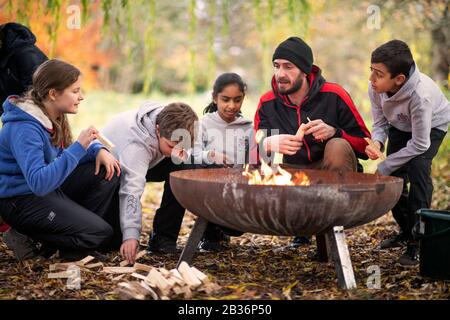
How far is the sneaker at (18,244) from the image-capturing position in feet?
11.8

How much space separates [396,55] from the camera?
357 centimetres

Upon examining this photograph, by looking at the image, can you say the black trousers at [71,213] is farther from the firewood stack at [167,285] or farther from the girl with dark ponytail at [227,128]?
the girl with dark ponytail at [227,128]

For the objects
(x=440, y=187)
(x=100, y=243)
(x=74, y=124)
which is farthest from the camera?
(x=74, y=124)

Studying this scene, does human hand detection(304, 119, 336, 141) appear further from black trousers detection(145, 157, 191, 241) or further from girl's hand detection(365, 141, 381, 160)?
black trousers detection(145, 157, 191, 241)

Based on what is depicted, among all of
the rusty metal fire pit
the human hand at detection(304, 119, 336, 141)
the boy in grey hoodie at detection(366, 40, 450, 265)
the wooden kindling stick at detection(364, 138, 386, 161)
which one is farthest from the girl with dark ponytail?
the rusty metal fire pit

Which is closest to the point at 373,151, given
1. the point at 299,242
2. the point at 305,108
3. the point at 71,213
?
the point at 305,108

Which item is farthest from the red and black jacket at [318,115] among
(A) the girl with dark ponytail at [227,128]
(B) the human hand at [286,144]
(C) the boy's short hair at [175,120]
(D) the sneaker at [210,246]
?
(D) the sneaker at [210,246]

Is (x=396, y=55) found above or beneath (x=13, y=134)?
above

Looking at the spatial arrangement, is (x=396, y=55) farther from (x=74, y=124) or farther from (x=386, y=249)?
(x=74, y=124)

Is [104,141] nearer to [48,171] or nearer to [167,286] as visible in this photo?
[48,171]

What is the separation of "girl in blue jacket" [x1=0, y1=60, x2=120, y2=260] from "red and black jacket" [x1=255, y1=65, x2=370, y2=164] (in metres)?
1.17
